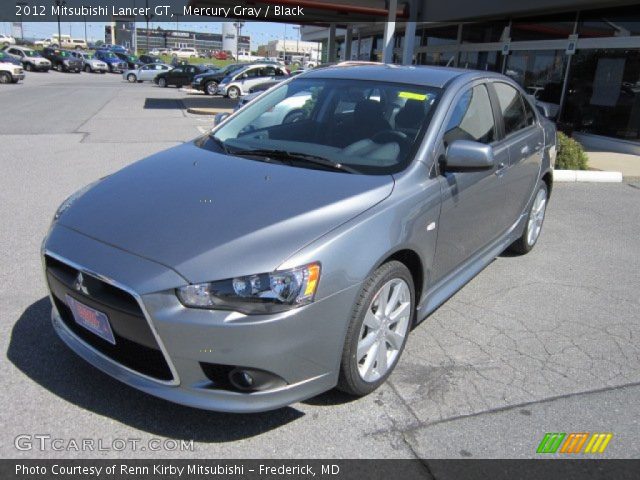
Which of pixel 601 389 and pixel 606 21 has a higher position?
pixel 606 21

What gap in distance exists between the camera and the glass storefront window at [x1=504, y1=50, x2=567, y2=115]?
15.1 metres

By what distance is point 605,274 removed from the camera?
516cm

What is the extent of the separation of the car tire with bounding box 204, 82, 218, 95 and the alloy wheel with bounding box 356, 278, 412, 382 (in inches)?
1034

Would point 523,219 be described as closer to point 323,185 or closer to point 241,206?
point 323,185

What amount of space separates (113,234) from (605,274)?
444 centimetres

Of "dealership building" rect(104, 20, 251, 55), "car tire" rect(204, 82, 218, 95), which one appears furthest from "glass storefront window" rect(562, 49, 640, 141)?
"dealership building" rect(104, 20, 251, 55)

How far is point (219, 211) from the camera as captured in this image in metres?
2.80

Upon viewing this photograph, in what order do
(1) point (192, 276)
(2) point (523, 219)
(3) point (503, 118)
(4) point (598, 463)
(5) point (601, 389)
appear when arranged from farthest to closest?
(2) point (523, 219) → (3) point (503, 118) → (5) point (601, 389) → (4) point (598, 463) → (1) point (192, 276)

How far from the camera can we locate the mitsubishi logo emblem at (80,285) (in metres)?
2.59

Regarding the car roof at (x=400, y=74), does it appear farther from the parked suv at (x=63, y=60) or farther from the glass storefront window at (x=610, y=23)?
the parked suv at (x=63, y=60)

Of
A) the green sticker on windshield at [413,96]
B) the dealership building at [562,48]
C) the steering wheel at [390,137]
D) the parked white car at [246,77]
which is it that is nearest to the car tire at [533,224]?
the green sticker on windshield at [413,96]

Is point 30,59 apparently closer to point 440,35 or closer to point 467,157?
point 440,35

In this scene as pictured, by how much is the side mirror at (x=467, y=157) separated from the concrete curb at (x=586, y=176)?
21.4ft

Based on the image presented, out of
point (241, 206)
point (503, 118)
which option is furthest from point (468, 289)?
point (241, 206)
